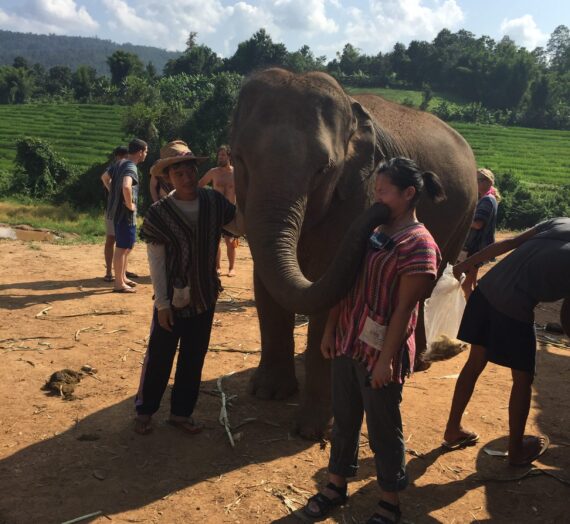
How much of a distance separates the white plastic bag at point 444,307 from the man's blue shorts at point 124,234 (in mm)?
4440

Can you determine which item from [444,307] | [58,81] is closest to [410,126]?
[444,307]

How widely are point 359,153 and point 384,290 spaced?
1.72 metres

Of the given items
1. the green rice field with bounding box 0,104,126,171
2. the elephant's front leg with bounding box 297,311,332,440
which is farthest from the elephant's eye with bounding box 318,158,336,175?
the green rice field with bounding box 0,104,126,171

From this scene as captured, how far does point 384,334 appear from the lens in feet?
10.2

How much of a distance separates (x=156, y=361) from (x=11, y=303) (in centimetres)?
411

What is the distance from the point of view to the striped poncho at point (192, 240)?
3.96 m

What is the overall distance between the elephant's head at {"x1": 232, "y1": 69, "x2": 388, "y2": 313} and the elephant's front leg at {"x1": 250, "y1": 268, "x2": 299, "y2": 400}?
102 cm

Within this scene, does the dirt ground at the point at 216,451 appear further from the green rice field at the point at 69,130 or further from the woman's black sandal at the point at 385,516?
the green rice field at the point at 69,130

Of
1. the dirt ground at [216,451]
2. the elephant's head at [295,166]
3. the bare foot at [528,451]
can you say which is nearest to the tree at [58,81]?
the dirt ground at [216,451]

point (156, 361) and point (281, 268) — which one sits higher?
point (281, 268)

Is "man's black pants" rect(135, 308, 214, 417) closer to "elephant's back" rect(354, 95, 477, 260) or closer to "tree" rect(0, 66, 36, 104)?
"elephant's back" rect(354, 95, 477, 260)

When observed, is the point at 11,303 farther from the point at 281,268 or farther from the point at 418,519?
the point at 418,519

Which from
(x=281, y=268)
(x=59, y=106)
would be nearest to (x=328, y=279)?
(x=281, y=268)

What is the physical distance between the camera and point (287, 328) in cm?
516
